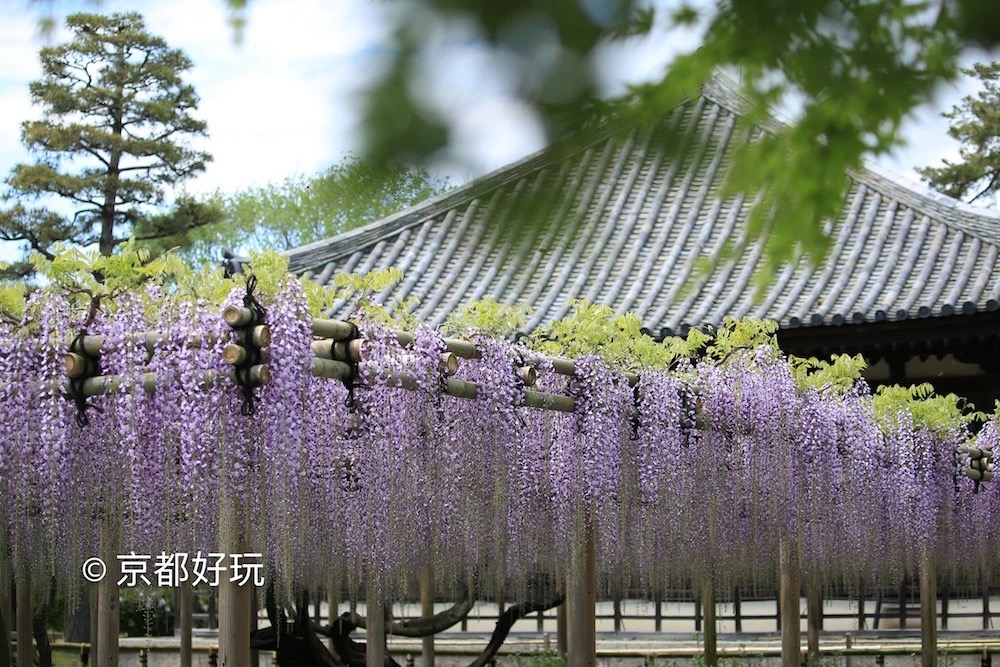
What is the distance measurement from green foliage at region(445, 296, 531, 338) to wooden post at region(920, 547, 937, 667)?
204 inches

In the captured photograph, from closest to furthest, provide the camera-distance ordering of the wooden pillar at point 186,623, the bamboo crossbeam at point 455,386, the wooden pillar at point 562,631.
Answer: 1. the bamboo crossbeam at point 455,386
2. the wooden pillar at point 186,623
3. the wooden pillar at point 562,631

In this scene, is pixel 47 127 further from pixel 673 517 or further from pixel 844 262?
pixel 673 517

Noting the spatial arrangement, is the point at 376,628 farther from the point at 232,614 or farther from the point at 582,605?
the point at 232,614

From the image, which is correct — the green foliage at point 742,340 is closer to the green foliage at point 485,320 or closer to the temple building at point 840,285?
the temple building at point 840,285

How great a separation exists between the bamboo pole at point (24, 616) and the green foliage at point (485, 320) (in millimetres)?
2556

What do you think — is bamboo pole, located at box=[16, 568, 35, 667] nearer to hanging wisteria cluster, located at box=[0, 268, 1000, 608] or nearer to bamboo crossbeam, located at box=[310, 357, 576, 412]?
hanging wisteria cluster, located at box=[0, 268, 1000, 608]

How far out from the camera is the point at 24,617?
25.1 ft

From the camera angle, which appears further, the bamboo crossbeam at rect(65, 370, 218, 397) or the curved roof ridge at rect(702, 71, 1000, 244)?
the curved roof ridge at rect(702, 71, 1000, 244)

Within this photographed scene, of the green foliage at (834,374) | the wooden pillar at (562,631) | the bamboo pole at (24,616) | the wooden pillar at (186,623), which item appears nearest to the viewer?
the bamboo pole at (24,616)

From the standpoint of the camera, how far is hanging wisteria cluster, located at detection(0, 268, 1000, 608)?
17.1 feet

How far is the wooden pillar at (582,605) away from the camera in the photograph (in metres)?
6.60

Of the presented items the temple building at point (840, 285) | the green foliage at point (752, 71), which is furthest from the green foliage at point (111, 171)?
the green foliage at point (752, 71)

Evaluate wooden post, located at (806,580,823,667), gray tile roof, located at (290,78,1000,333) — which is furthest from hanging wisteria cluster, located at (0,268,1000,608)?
gray tile roof, located at (290,78,1000,333)

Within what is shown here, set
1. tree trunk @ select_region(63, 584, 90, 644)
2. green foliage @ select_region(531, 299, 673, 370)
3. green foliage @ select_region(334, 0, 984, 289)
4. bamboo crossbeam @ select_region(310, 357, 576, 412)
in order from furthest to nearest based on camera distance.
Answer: tree trunk @ select_region(63, 584, 90, 644) → green foliage @ select_region(531, 299, 673, 370) → bamboo crossbeam @ select_region(310, 357, 576, 412) → green foliage @ select_region(334, 0, 984, 289)
